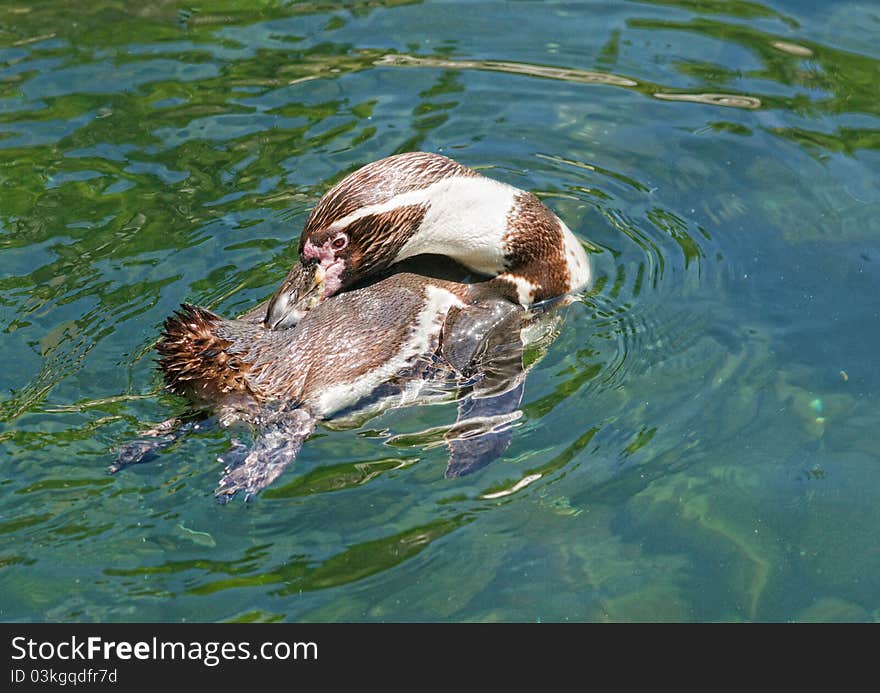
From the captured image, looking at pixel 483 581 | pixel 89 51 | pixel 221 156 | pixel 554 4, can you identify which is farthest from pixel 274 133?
pixel 483 581

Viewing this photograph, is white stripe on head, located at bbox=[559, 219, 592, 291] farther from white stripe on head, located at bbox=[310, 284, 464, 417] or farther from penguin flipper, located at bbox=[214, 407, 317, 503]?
penguin flipper, located at bbox=[214, 407, 317, 503]

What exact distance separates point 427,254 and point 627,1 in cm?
392

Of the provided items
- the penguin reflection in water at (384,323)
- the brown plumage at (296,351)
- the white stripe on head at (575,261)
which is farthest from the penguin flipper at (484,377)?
the white stripe on head at (575,261)

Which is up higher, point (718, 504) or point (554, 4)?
point (554, 4)

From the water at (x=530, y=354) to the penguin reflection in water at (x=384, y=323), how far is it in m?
0.14

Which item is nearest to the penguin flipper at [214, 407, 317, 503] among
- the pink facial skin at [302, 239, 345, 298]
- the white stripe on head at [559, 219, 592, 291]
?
the pink facial skin at [302, 239, 345, 298]

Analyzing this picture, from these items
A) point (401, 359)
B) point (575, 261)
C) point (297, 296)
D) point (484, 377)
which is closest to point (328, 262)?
point (297, 296)

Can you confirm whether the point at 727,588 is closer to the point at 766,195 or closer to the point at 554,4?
the point at 766,195

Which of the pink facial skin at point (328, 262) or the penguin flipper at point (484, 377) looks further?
the pink facial skin at point (328, 262)

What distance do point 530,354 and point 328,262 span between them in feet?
3.71

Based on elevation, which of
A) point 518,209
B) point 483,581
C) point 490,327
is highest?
point 518,209

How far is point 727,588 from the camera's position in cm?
455

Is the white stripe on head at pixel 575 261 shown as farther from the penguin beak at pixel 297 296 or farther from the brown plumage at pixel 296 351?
the penguin beak at pixel 297 296

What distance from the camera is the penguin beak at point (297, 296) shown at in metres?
5.32
